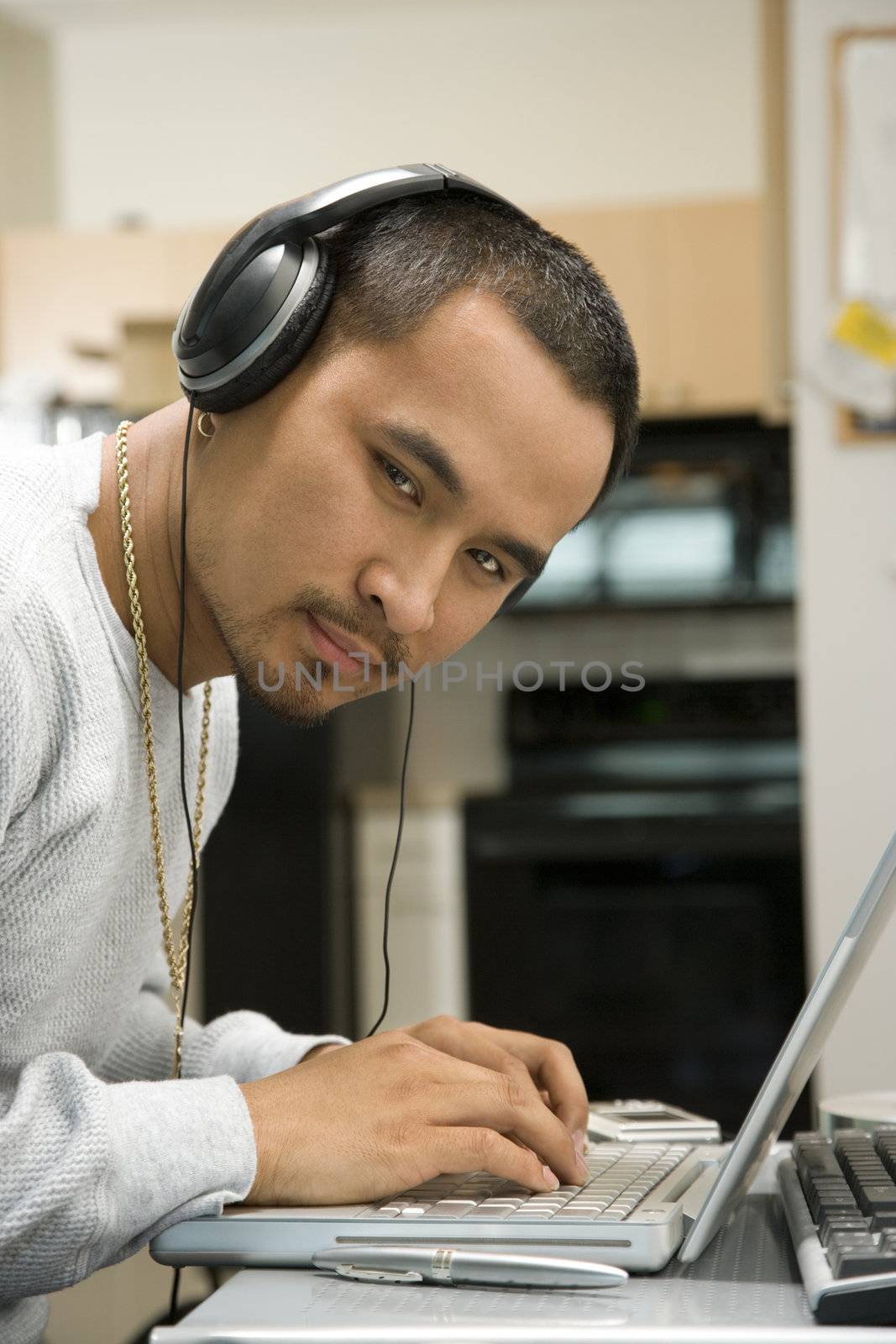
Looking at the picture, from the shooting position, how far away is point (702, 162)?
170 inches

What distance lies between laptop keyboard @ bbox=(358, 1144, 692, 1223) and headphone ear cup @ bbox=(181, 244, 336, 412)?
1.58 feet

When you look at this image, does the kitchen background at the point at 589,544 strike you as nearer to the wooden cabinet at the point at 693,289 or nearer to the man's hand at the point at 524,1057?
the wooden cabinet at the point at 693,289

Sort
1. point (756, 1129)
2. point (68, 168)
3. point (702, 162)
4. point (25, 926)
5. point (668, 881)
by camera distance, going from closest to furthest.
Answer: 1. point (756, 1129)
2. point (25, 926)
3. point (668, 881)
4. point (702, 162)
5. point (68, 168)

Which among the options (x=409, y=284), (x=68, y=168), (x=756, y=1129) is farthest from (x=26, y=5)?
(x=756, y=1129)

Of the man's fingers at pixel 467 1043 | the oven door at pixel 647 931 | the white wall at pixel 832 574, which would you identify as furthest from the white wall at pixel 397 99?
the man's fingers at pixel 467 1043

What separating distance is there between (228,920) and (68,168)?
8.51 ft

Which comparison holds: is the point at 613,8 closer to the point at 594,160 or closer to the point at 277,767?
the point at 594,160

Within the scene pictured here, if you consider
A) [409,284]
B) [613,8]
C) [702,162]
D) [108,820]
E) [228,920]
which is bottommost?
[228,920]

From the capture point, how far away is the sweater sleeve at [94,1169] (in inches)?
25.7

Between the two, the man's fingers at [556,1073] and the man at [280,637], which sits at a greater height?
the man at [280,637]

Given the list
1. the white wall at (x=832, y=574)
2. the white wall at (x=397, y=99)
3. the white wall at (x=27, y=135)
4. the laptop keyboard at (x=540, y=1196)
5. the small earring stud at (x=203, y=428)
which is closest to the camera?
the laptop keyboard at (x=540, y=1196)

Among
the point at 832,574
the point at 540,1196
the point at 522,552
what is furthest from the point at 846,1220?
the point at 832,574

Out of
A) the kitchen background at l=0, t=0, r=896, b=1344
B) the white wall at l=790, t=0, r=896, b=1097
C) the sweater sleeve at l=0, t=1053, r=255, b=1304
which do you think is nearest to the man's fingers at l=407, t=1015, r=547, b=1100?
the sweater sleeve at l=0, t=1053, r=255, b=1304

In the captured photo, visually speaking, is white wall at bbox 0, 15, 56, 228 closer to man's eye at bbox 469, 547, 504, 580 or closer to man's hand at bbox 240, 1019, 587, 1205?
man's eye at bbox 469, 547, 504, 580
